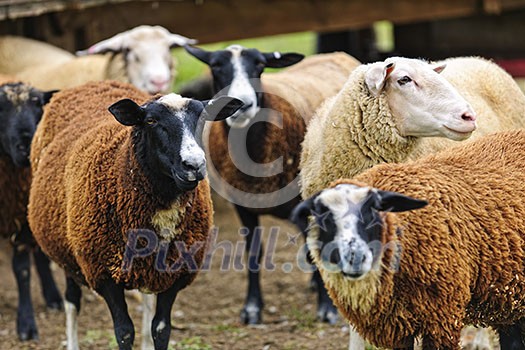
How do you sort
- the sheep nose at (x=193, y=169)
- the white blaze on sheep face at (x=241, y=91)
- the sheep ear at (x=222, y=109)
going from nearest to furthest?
the sheep nose at (x=193, y=169)
the sheep ear at (x=222, y=109)
the white blaze on sheep face at (x=241, y=91)

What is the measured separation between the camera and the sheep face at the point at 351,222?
4219 mm

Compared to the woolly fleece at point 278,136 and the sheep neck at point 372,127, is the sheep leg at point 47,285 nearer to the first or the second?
the woolly fleece at point 278,136

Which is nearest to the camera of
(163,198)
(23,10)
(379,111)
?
(163,198)

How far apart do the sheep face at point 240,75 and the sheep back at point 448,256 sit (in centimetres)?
207

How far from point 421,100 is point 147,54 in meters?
3.61

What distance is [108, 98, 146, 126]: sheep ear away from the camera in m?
5.11

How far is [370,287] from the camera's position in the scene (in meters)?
4.41

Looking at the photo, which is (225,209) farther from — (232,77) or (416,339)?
(416,339)

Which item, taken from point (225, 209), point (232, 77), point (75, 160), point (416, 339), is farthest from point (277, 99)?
point (225, 209)

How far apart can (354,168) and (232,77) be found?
5.14 feet

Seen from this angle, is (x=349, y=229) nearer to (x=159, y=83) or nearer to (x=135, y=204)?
(x=135, y=204)

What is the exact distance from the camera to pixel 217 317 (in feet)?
25.1

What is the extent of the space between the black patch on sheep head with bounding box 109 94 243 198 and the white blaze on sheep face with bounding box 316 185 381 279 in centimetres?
86

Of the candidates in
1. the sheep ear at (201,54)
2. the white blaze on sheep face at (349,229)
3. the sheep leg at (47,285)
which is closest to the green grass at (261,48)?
the sheep leg at (47,285)
